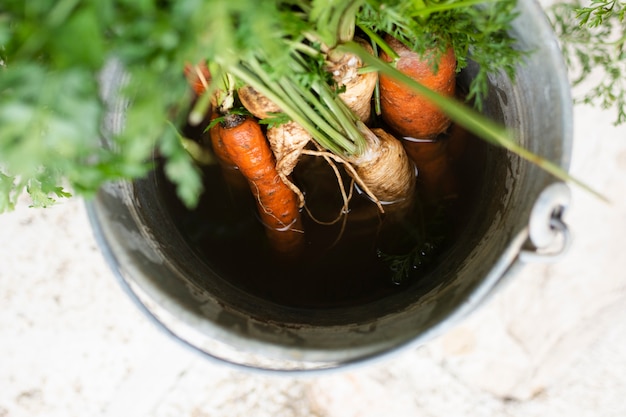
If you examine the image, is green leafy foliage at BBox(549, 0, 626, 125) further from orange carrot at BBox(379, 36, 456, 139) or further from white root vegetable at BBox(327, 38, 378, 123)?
white root vegetable at BBox(327, 38, 378, 123)

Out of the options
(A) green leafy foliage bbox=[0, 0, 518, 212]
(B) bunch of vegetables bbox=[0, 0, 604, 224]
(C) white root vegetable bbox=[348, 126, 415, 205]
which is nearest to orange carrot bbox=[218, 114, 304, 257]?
(B) bunch of vegetables bbox=[0, 0, 604, 224]

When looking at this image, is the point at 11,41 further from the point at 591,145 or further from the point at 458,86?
the point at 591,145

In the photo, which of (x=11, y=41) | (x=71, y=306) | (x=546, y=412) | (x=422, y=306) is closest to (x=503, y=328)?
(x=546, y=412)

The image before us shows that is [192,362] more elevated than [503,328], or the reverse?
[503,328]

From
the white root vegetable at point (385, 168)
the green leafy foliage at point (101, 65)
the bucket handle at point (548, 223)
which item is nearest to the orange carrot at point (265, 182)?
the white root vegetable at point (385, 168)

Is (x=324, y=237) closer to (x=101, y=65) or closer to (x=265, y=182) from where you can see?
(x=265, y=182)

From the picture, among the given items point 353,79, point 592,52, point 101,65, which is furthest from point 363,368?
point 101,65
